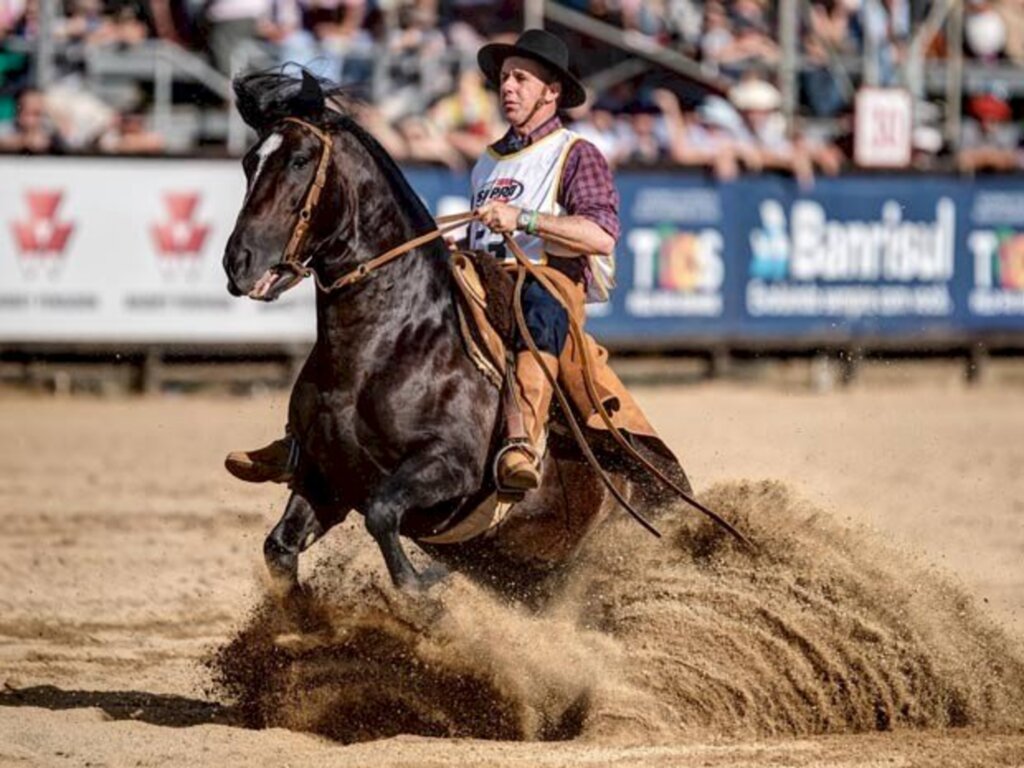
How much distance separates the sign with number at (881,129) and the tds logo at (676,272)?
2.01 meters

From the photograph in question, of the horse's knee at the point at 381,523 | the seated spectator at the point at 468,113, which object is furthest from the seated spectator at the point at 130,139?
the horse's knee at the point at 381,523

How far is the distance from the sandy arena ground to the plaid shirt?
1494 mm

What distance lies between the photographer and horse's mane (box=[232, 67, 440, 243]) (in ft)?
21.1

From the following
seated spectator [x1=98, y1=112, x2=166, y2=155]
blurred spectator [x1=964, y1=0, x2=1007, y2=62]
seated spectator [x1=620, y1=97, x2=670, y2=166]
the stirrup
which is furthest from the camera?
blurred spectator [x1=964, y1=0, x2=1007, y2=62]

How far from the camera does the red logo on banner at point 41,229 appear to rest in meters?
16.3

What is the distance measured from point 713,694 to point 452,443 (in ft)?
4.18

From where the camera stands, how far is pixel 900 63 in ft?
65.7

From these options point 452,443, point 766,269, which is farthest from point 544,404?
point 766,269

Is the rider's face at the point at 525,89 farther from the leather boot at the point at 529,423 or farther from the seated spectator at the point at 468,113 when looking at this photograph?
the seated spectator at the point at 468,113

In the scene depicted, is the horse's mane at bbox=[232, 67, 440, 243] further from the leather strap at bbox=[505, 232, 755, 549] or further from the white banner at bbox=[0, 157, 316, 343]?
the white banner at bbox=[0, 157, 316, 343]

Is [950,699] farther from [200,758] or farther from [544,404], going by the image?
[200,758]

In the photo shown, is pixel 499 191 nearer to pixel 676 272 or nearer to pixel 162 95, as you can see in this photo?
pixel 676 272

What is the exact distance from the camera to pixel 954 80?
19.9 metres

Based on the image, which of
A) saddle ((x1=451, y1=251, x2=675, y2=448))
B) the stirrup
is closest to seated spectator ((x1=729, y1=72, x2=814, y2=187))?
saddle ((x1=451, y1=251, x2=675, y2=448))
